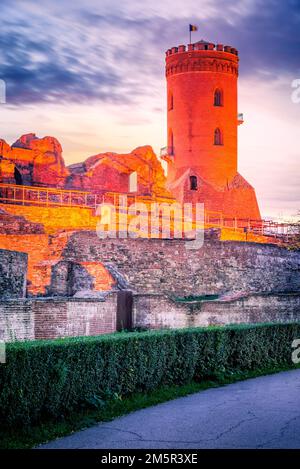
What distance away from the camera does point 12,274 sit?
21734 mm

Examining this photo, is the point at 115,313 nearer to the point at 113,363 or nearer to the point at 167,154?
the point at 113,363

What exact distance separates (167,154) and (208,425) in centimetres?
4707

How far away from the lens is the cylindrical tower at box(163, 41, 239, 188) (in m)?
55.3

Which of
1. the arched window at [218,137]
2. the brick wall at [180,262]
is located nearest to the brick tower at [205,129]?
the arched window at [218,137]

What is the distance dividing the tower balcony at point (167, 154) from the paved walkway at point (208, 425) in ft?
144

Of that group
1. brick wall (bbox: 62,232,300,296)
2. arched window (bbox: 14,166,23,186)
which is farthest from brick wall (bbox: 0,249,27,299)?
arched window (bbox: 14,166,23,186)

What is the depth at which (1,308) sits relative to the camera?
50.4 ft

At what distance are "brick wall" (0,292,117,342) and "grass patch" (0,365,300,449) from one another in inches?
129

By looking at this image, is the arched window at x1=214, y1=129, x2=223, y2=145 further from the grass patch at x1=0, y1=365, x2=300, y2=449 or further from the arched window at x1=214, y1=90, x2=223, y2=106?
the grass patch at x1=0, y1=365, x2=300, y2=449

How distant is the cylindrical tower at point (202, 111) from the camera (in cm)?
5531

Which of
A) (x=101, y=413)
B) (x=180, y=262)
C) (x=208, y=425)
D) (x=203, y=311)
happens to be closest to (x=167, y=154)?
(x=180, y=262)

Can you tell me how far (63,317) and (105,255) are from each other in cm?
1170


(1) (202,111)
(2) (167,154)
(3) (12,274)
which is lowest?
(3) (12,274)
